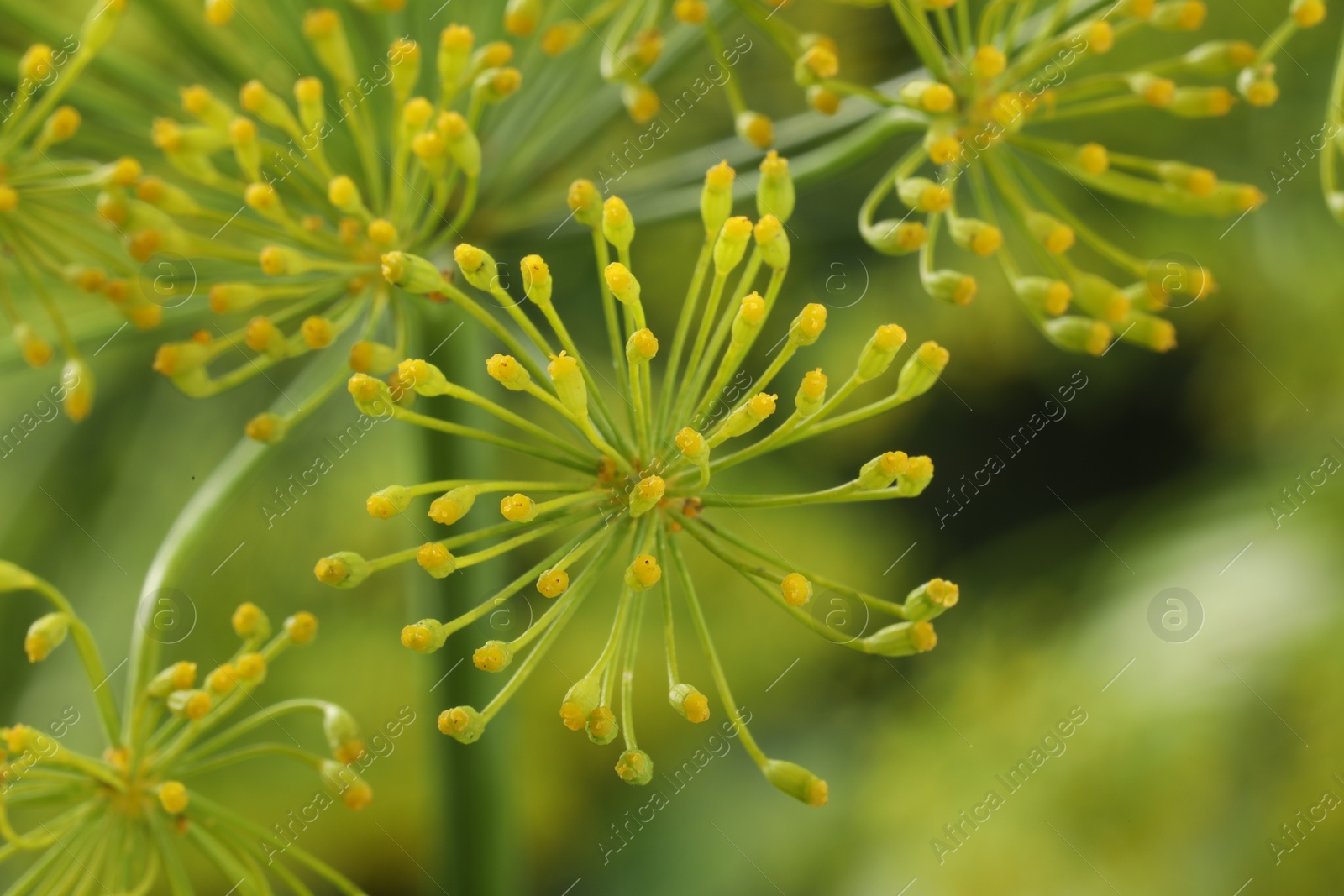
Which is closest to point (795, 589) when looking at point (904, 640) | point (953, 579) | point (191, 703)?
point (904, 640)

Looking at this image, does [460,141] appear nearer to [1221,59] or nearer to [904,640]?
[904,640]

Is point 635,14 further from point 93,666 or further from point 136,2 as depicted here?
point 93,666

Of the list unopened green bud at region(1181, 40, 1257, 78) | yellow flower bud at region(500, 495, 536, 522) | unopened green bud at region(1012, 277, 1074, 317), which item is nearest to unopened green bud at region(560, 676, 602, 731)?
yellow flower bud at region(500, 495, 536, 522)

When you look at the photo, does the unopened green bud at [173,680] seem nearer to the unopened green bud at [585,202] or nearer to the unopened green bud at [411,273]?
the unopened green bud at [411,273]

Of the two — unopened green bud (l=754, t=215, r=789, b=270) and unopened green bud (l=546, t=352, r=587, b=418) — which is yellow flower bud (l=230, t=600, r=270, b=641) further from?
unopened green bud (l=754, t=215, r=789, b=270)

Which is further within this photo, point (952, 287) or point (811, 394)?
point (952, 287)

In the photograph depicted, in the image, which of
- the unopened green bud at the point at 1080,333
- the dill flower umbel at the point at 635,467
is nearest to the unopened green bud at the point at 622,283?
the dill flower umbel at the point at 635,467
